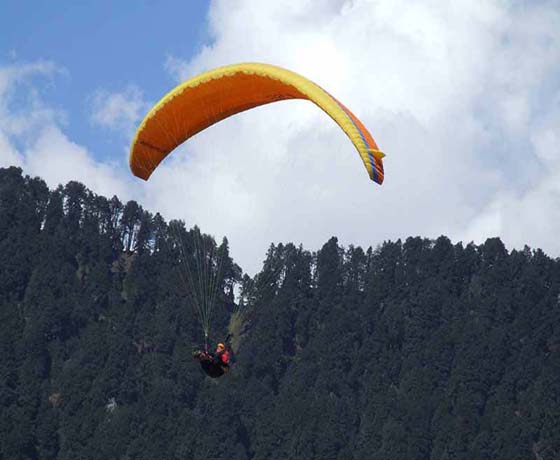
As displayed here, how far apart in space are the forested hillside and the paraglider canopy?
252 ft

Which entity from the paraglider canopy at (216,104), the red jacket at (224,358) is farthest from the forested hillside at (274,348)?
the red jacket at (224,358)

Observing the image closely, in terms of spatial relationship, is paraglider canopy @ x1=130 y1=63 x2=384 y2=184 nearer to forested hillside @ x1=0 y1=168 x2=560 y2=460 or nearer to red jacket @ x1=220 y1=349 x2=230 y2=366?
red jacket @ x1=220 y1=349 x2=230 y2=366

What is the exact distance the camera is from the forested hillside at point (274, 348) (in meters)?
136

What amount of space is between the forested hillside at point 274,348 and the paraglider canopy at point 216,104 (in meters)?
76.7

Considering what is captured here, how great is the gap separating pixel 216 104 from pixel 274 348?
11465 centimetres

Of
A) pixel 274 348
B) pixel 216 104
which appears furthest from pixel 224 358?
pixel 274 348

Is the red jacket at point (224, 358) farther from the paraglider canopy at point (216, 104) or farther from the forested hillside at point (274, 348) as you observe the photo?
the forested hillside at point (274, 348)

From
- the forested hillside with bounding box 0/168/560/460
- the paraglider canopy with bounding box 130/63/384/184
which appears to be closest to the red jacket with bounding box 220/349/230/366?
the paraglider canopy with bounding box 130/63/384/184

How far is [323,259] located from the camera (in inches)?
6993

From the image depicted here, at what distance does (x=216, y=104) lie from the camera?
47.2m

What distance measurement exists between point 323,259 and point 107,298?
26.8 m

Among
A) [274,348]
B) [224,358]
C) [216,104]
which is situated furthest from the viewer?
[274,348]

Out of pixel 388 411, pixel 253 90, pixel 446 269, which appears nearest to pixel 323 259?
pixel 446 269

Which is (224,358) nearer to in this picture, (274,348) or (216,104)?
(216,104)
